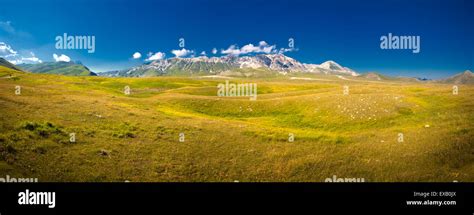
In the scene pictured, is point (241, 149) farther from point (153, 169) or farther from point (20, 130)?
point (20, 130)

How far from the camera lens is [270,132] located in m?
31.8

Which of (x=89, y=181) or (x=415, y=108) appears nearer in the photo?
(x=89, y=181)

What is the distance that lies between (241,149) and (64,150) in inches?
575
